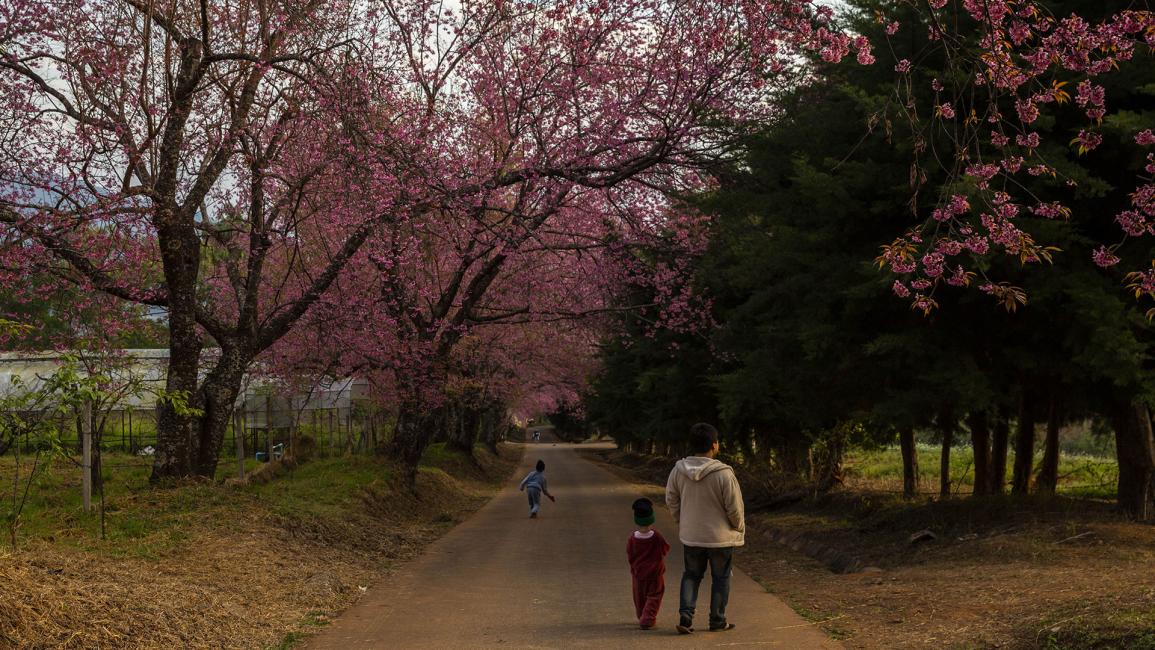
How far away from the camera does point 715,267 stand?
21062 millimetres

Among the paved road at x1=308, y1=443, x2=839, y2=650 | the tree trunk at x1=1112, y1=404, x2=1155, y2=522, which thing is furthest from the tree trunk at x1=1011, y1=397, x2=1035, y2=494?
the paved road at x1=308, y1=443, x2=839, y2=650

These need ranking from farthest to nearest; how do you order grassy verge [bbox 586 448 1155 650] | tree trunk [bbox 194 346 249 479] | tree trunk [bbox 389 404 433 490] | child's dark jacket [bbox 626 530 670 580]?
tree trunk [bbox 389 404 433 490]
tree trunk [bbox 194 346 249 479]
child's dark jacket [bbox 626 530 670 580]
grassy verge [bbox 586 448 1155 650]

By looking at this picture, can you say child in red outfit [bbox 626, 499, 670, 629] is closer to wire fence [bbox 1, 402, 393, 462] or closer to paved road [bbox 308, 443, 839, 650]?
paved road [bbox 308, 443, 839, 650]

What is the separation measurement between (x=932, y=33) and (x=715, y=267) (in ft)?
49.4

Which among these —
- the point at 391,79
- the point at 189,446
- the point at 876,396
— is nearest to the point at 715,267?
the point at 876,396

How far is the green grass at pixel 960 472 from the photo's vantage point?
23744mm

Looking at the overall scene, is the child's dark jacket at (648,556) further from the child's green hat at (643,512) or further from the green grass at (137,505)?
the green grass at (137,505)

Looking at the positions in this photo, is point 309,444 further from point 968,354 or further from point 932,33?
point 932,33

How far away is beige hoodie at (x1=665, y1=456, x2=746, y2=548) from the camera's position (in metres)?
8.35

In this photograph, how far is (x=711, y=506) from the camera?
8.42 meters

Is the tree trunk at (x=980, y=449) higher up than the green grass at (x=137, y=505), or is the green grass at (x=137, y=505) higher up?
the tree trunk at (x=980, y=449)

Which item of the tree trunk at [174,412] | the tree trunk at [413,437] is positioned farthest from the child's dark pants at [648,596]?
the tree trunk at [413,437]

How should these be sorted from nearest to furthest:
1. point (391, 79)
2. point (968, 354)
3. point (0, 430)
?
point (0, 430) → point (968, 354) → point (391, 79)

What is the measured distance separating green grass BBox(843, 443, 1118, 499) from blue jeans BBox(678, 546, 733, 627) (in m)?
14.7
